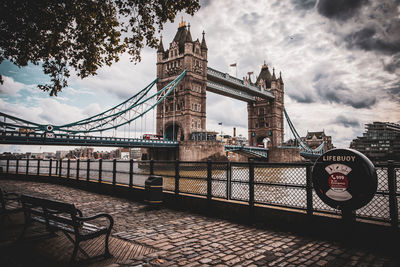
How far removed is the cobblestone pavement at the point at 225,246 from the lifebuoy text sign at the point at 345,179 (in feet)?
2.49

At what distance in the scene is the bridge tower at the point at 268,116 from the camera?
250 ft

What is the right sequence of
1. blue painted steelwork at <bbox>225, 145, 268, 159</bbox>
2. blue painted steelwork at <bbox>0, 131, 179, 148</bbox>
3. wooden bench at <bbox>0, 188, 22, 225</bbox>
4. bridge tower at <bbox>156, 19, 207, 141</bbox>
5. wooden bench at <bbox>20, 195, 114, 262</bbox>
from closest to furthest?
wooden bench at <bbox>20, 195, 114, 262</bbox>
wooden bench at <bbox>0, 188, 22, 225</bbox>
blue painted steelwork at <bbox>0, 131, 179, 148</bbox>
blue painted steelwork at <bbox>225, 145, 268, 159</bbox>
bridge tower at <bbox>156, 19, 207, 141</bbox>

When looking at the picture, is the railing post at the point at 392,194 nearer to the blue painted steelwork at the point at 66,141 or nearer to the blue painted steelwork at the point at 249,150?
the blue painted steelwork at the point at 66,141

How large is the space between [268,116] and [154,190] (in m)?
74.9

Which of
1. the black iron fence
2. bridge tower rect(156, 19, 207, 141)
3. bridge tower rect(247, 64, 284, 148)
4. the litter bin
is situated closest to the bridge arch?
bridge tower rect(156, 19, 207, 141)

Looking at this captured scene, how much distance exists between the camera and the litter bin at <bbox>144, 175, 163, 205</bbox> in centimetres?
660

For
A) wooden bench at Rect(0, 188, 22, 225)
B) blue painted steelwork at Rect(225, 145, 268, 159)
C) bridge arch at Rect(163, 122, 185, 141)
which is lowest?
wooden bench at Rect(0, 188, 22, 225)

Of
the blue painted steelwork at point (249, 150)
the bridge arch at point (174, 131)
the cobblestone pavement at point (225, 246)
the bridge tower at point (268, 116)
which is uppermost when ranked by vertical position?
the bridge tower at point (268, 116)

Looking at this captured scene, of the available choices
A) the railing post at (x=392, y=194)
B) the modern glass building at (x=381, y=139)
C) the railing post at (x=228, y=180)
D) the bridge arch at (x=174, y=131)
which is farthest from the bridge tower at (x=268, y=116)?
the railing post at (x=392, y=194)

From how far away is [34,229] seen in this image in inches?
179

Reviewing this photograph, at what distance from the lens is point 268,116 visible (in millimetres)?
77625

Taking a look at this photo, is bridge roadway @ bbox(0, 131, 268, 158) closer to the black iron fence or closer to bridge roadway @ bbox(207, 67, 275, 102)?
bridge roadway @ bbox(207, 67, 275, 102)

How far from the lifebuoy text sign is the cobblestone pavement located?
76 cm

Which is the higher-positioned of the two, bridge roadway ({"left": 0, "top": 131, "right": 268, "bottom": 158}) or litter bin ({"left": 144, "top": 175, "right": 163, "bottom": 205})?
bridge roadway ({"left": 0, "top": 131, "right": 268, "bottom": 158})
